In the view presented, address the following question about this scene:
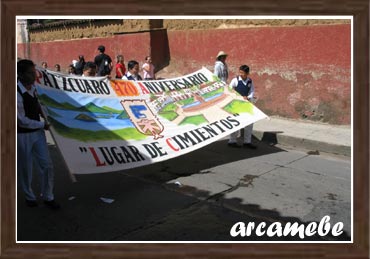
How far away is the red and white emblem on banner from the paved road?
28.2 inches

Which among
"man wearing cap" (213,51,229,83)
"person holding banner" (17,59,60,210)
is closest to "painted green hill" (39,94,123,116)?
"person holding banner" (17,59,60,210)

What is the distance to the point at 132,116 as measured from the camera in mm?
6480

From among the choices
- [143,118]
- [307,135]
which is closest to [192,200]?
[143,118]

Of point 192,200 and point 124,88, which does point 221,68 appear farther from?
point 192,200

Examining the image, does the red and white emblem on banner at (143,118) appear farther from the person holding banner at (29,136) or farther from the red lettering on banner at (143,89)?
the person holding banner at (29,136)

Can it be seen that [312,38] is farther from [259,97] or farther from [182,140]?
[182,140]

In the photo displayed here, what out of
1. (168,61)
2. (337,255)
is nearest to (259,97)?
(168,61)

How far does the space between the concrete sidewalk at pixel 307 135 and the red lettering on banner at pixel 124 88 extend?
11.6 feet

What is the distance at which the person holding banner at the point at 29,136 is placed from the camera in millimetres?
4789

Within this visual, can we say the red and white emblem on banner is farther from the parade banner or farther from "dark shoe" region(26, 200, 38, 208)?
"dark shoe" region(26, 200, 38, 208)

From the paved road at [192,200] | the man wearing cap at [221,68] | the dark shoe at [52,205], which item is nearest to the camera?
the paved road at [192,200]

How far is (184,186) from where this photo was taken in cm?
604

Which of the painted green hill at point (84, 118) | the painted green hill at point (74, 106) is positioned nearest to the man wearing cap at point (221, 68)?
the painted green hill at point (74, 106)

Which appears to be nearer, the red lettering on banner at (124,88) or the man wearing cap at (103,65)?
the red lettering on banner at (124,88)
